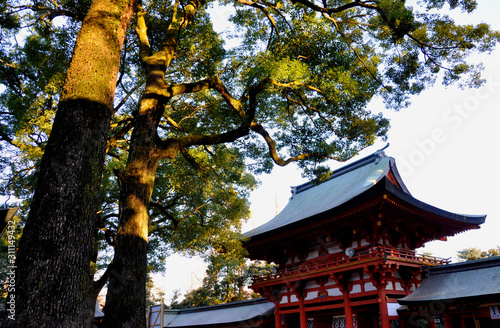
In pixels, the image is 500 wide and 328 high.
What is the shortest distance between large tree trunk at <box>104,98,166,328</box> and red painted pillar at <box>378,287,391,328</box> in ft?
28.8

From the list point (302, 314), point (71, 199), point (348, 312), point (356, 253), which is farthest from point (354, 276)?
point (71, 199)

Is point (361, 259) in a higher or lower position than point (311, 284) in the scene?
higher

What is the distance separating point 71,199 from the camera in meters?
3.07

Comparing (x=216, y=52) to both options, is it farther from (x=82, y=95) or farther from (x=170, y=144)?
(x=82, y=95)

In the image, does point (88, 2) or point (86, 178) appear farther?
point (88, 2)

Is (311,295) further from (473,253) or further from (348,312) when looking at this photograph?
(473,253)

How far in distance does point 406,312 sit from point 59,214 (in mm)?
11178

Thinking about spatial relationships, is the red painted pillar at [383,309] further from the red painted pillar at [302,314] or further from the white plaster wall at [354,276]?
the red painted pillar at [302,314]

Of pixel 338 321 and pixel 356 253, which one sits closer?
pixel 356 253

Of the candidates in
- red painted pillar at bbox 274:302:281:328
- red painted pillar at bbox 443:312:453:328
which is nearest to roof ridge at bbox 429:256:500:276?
red painted pillar at bbox 443:312:453:328

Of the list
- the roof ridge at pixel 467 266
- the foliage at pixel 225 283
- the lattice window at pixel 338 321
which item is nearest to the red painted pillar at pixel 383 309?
the roof ridge at pixel 467 266

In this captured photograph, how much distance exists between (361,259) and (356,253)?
1.06 meters

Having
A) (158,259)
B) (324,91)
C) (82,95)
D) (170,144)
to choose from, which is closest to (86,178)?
(82,95)

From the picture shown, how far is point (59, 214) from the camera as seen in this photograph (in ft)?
9.71
